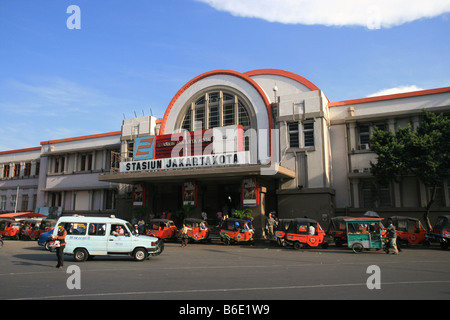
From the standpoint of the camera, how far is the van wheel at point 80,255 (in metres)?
14.2

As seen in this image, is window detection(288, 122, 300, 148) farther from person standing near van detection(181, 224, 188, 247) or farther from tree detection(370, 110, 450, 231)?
person standing near van detection(181, 224, 188, 247)

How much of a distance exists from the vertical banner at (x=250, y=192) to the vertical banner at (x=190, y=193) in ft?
13.5

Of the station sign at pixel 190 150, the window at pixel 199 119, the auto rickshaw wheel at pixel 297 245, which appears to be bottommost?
the auto rickshaw wheel at pixel 297 245

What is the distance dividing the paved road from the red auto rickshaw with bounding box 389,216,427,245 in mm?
6564

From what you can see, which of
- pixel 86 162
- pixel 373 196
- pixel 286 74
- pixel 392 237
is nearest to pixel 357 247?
pixel 392 237

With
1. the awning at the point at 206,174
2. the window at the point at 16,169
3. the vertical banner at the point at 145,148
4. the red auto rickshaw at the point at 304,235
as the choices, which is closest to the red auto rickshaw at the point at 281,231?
the red auto rickshaw at the point at 304,235

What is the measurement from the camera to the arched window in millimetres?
30141

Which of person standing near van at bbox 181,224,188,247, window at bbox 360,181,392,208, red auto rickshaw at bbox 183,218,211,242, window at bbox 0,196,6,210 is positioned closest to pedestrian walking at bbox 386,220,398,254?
window at bbox 360,181,392,208

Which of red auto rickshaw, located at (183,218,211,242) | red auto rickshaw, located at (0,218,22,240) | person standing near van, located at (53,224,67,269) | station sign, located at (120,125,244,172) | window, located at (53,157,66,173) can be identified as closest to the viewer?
person standing near van, located at (53,224,67,269)

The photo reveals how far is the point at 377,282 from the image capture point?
29.6 ft

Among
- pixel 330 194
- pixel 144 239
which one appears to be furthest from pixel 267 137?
pixel 144 239

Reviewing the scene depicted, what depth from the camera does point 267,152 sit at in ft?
91.8

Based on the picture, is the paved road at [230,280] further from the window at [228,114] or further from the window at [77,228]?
the window at [228,114]

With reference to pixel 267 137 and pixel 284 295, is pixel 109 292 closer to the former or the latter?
pixel 284 295
